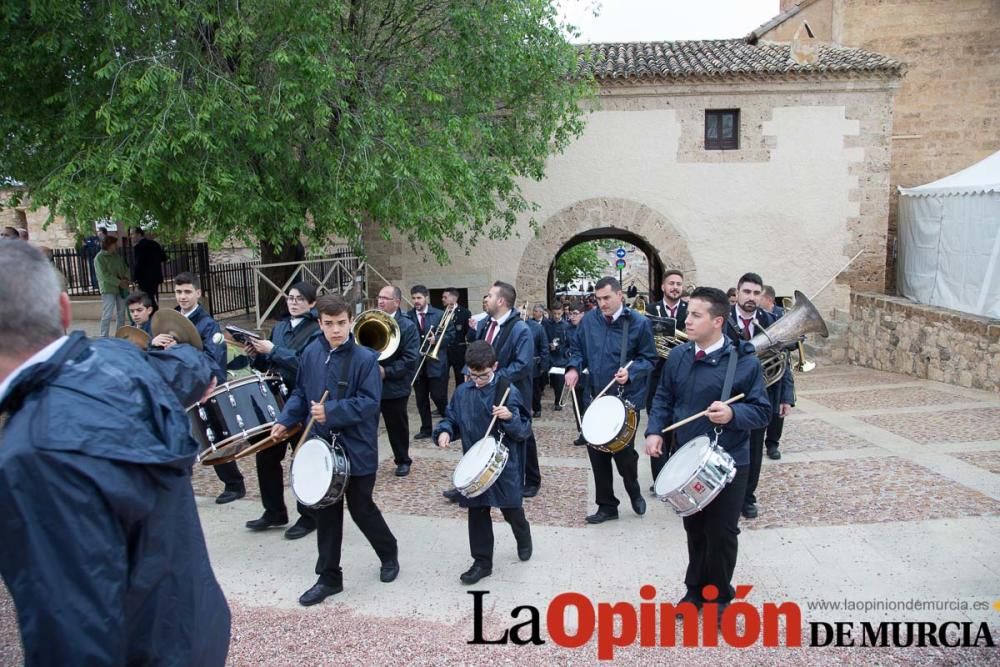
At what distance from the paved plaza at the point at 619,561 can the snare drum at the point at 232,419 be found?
0.85m

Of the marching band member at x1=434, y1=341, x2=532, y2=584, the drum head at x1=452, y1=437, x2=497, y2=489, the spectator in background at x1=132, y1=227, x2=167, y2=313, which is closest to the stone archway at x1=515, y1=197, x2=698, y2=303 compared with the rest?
the spectator in background at x1=132, y1=227, x2=167, y2=313

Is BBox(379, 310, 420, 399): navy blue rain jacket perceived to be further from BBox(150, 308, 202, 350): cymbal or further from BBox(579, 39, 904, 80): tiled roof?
BBox(579, 39, 904, 80): tiled roof

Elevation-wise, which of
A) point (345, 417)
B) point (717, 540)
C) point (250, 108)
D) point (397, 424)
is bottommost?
point (397, 424)

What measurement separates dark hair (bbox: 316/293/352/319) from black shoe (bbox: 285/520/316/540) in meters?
2.03

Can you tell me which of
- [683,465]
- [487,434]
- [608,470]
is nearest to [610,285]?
[608,470]

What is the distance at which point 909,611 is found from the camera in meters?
4.23

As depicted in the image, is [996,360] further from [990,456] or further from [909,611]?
[909,611]

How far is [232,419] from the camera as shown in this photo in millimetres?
5148

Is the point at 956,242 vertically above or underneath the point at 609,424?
above

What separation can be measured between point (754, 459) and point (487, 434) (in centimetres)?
230

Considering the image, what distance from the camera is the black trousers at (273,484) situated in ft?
18.7

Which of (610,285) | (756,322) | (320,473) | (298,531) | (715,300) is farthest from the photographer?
(756,322)

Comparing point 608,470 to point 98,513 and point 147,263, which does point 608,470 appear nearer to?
point 98,513

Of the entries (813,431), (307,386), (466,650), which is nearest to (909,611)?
(466,650)
